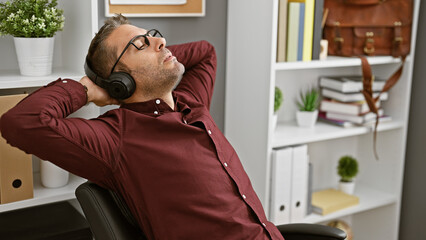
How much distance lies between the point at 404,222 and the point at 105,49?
2.05 m

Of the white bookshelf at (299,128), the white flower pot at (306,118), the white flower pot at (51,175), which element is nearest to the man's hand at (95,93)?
A: the white flower pot at (51,175)

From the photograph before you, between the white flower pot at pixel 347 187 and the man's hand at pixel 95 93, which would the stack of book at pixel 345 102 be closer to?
the white flower pot at pixel 347 187

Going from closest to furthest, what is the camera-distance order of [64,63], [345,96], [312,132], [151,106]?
[151,106], [64,63], [312,132], [345,96]

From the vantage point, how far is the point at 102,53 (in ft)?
5.32

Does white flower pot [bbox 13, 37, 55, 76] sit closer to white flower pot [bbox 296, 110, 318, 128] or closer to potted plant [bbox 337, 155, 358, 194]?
white flower pot [bbox 296, 110, 318, 128]

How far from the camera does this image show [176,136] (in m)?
1.61

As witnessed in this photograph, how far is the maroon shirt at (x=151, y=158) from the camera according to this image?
141cm

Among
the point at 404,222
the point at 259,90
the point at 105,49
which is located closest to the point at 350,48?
the point at 259,90

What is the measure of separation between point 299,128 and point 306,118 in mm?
58

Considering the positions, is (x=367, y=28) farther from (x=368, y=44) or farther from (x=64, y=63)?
(x=64, y=63)

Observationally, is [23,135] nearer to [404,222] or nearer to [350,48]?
[350,48]

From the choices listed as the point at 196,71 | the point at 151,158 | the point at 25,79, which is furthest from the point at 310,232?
the point at 25,79

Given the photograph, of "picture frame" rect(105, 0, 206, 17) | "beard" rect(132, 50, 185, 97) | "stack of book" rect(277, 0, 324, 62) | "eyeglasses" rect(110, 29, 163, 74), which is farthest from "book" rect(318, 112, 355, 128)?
"eyeglasses" rect(110, 29, 163, 74)

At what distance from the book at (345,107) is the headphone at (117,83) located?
1.37m
